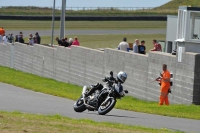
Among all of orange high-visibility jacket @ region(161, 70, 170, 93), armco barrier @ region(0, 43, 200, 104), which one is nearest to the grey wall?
armco barrier @ region(0, 43, 200, 104)

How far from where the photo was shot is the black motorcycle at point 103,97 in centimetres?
1773

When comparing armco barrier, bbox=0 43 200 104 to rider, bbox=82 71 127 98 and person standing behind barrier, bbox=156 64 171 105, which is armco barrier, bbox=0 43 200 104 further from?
rider, bbox=82 71 127 98

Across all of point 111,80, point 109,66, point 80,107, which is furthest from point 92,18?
point 111,80

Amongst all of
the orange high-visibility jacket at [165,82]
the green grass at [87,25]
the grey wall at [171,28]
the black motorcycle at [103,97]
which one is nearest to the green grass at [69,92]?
the orange high-visibility jacket at [165,82]

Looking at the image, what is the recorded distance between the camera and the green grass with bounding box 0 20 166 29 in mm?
69806

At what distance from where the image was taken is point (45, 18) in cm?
7519

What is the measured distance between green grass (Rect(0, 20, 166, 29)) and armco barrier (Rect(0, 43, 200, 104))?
94.0ft

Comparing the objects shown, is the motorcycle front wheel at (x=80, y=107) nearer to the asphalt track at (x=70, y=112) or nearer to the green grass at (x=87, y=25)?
the asphalt track at (x=70, y=112)

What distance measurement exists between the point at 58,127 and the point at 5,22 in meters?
59.4

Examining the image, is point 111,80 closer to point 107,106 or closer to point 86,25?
point 107,106

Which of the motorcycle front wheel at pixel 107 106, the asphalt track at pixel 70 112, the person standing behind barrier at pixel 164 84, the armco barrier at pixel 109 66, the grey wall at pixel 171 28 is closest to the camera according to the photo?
the asphalt track at pixel 70 112

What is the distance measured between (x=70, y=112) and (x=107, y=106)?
3.95 ft

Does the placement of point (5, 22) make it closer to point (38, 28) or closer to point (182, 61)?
point (38, 28)

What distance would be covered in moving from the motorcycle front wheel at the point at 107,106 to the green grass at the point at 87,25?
50.4 m
